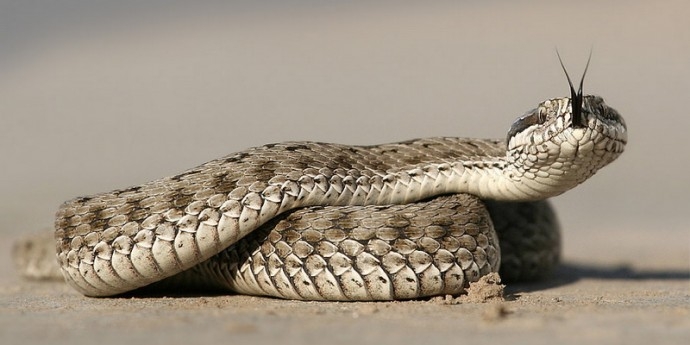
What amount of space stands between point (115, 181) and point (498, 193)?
27529 mm

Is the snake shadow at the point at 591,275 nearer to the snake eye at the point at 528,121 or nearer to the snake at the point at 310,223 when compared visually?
the snake at the point at 310,223

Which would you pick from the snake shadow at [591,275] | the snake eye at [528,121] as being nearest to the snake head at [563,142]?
the snake eye at [528,121]

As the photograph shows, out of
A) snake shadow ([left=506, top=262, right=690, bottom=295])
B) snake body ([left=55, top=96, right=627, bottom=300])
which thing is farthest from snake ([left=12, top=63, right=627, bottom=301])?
snake shadow ([left=506, top=262, right=690, bottom=295])

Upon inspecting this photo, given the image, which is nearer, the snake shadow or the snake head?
the snake head

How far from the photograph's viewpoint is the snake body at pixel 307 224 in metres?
7.79

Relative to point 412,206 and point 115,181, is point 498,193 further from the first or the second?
point 115,181

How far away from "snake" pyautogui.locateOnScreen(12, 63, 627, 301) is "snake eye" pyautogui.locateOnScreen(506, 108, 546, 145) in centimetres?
1

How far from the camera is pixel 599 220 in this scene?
22.9 m

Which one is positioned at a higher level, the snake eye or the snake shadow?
the snake eye

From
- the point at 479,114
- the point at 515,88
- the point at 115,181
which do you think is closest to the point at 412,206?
the point at 115,181

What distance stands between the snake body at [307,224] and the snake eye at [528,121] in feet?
0.05

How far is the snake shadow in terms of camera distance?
9.99 meters

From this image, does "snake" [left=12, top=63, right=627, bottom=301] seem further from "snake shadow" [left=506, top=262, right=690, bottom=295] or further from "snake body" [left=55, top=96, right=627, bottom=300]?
"snake shadow" [left=506, top=262, right=690, bottom=295]

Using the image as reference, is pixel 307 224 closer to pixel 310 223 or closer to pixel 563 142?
pixel 310 223
